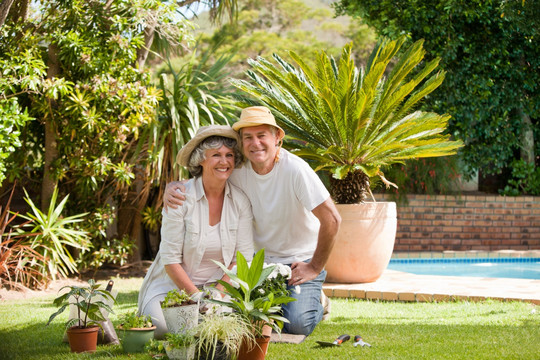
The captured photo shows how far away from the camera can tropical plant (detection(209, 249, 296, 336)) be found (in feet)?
9.60

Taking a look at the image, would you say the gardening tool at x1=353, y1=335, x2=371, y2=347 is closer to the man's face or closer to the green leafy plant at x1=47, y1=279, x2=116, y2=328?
the man's face

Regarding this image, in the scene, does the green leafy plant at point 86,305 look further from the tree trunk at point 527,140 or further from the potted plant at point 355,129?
the tree trunk at point 527,140

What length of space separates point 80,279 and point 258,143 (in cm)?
384

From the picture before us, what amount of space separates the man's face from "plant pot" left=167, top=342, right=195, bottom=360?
1254 millimetres

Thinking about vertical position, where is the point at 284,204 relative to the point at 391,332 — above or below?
above

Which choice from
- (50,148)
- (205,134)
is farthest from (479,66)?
(205,134)

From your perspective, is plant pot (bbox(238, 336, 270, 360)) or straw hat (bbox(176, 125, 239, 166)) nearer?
plant pot (bbox(238, 336, 270, 360))

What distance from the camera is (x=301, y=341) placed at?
11.7ft

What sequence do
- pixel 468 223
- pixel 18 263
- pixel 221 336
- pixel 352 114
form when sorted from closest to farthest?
1. pixel 221 336
2. pixel 352 114
3. pixel 18 263
4. pixel 468 223

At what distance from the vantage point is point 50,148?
21.4 ft

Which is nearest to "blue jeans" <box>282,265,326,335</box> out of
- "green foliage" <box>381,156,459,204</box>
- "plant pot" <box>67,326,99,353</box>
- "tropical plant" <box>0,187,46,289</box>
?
"plant pot" <box>67,326,99,353</box>

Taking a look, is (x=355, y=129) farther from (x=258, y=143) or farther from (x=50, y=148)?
(x=50, y=148)

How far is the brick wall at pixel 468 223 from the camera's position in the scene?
10133 mm

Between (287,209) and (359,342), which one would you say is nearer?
(359,342)
